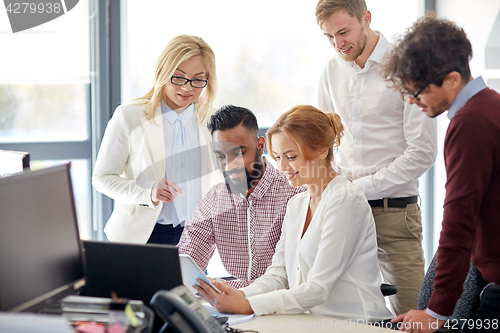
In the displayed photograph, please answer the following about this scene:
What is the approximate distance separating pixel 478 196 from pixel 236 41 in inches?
83.3

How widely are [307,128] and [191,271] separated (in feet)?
2.07

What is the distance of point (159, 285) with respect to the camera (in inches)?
43.2

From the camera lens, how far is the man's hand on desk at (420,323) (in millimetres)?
1230

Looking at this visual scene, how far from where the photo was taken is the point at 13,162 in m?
1.34

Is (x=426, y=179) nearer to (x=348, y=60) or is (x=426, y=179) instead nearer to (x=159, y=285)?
(x=348, y=60)

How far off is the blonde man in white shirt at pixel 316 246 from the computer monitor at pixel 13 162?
2.06 feet

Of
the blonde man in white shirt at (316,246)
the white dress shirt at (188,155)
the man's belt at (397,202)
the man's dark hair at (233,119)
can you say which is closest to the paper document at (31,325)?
the blonde man in white shirt at (316,246)

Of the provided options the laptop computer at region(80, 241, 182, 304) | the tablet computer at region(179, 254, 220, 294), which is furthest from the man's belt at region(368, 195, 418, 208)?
the laptop computer at region(80, 241, 182, 304)

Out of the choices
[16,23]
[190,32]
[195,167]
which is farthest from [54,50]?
[195,167]

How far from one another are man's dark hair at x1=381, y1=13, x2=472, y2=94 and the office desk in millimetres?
654

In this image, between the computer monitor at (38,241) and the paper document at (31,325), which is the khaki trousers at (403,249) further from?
the paper document at (31,325)

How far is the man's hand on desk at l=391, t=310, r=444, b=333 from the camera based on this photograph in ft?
4.04

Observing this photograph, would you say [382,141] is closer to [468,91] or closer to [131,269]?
[468,91]

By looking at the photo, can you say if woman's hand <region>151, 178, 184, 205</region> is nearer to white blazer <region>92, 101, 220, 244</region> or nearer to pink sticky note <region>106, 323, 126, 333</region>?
white blazer <region>92, 101, 220, 244</region>
